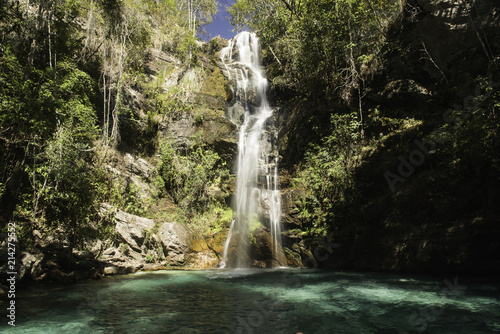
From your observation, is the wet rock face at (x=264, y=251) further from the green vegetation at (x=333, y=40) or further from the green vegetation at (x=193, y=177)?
the green vegetation at (x=333, y=40)

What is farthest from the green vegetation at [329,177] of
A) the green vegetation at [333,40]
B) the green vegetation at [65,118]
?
the green vegetation at [65,118]

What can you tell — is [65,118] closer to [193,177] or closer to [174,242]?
[174,242]

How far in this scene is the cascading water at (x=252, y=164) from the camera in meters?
11.5

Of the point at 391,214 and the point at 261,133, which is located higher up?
the point at 261,133

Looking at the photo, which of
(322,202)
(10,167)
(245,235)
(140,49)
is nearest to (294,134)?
(322,202)

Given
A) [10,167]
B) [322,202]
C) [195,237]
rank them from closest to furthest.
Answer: [10,167]
[322,202]
[195,237]

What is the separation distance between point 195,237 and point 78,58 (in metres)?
10.5

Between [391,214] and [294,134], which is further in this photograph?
[294,134]

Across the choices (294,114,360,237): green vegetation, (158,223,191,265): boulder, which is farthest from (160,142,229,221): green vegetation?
(294,114,360,237): green vegetation

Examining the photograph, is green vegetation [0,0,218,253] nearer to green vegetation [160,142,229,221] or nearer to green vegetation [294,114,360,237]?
green vegetation [160,142,229,221]

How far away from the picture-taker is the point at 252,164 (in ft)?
48.2

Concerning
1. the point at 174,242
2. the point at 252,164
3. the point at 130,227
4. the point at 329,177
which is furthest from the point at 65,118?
the point at 329,177

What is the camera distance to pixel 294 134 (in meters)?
14.1

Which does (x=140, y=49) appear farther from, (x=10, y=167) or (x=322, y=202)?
(x=322, y=202)
